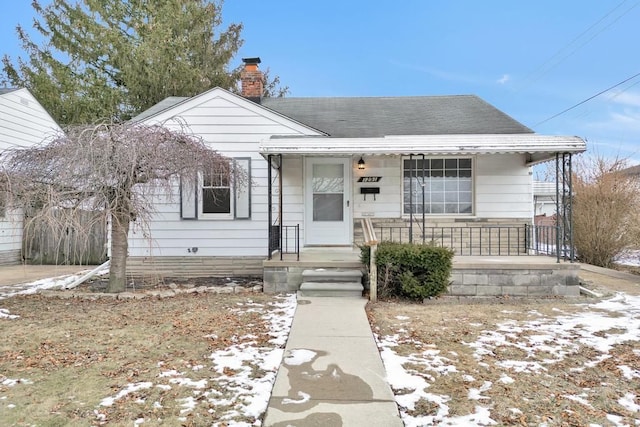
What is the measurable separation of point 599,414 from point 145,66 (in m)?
18.4

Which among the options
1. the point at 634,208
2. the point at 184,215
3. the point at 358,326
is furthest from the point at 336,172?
the point at 634,208

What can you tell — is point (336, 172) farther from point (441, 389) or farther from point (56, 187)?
point (441, 389)

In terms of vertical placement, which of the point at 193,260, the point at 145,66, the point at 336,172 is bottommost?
the point at 193,260

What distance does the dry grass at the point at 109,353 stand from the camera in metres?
2.92

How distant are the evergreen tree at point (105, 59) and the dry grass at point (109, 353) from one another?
41.6ft

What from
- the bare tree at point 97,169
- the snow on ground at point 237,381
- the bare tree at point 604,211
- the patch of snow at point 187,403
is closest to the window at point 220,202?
the bare tree at point 97,169

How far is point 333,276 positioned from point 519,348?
3330 mm

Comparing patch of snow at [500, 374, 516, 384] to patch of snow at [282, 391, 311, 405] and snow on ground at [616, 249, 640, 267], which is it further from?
snow on ground at [616, 249, 640, 267]

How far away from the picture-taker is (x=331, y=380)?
135 inches

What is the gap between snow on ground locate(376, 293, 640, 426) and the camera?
9.84 feet

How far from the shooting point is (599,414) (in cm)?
291

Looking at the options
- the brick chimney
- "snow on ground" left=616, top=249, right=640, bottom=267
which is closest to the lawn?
the brick chimney

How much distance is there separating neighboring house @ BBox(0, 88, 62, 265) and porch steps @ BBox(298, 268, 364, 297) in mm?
8215

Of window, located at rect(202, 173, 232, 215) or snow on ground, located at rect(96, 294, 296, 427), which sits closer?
snow on ground, located at rect(96, 294, 296, 427)
